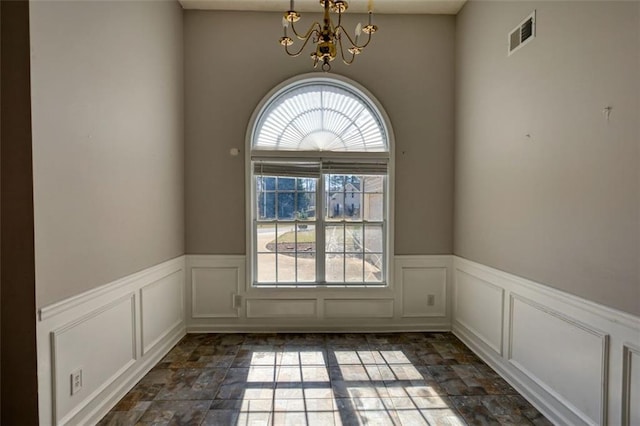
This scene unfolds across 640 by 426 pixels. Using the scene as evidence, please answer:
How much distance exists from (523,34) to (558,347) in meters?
2.25

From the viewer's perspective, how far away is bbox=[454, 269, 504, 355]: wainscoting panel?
112 inches

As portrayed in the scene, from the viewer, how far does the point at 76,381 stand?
2.03m

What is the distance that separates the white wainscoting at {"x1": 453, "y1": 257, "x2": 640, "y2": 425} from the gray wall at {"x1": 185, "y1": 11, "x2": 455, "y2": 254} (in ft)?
3.30

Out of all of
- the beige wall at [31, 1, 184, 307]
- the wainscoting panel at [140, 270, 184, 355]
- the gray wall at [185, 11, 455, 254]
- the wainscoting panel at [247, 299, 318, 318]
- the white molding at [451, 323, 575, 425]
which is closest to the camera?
the beige wall at [31, 1, 184, 307]

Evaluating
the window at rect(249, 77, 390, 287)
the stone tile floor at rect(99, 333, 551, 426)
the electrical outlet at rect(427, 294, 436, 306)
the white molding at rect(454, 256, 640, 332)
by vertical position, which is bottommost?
the stone tile floor at rect(99, 333, 551, 426)

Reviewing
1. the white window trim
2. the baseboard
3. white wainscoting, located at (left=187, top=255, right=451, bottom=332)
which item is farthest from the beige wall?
the baseboard

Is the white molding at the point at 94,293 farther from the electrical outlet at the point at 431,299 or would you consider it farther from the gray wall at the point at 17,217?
the electrical outlet at the point at 431,299

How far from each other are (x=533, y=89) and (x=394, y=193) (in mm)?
1624

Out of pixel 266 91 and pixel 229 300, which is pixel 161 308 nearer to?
pixel 229 300

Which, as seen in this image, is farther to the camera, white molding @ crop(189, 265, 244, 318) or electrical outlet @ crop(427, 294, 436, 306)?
electrical outlet @ crop(427, 294, 436, 306)

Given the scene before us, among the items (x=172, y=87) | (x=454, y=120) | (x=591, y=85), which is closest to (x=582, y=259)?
(x=591, y=85)

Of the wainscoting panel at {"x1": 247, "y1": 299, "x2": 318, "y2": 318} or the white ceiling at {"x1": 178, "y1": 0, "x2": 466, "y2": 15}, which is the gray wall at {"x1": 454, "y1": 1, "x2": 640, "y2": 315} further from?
the wainscoting panel at {"x1": 247, "y1": 299, "x2": 318, "y2": 318}

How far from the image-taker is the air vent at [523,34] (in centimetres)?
243

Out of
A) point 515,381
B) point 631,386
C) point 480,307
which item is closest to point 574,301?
point 631,386
